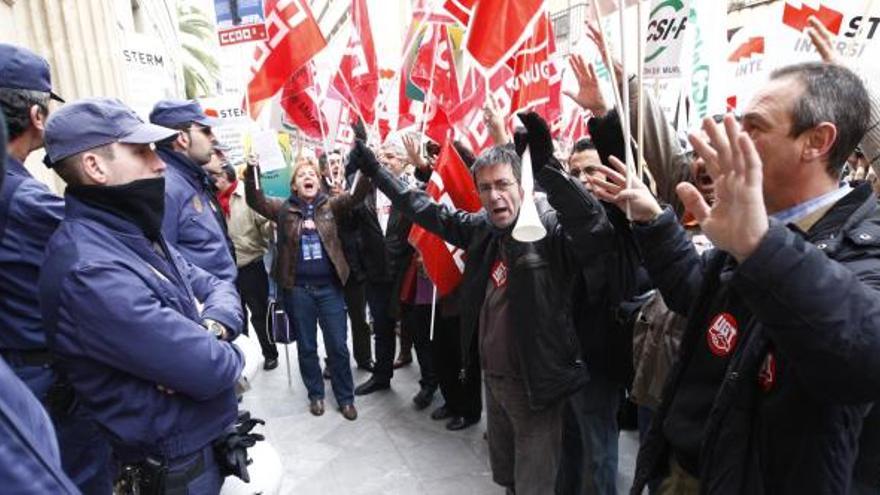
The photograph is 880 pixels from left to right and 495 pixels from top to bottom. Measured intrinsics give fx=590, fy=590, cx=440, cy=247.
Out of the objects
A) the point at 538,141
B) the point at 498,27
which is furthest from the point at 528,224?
the point at 498,27

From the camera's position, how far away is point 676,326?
2404 millimetres

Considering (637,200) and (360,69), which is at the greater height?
(360,69)

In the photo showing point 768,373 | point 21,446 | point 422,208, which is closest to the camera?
point 21,446

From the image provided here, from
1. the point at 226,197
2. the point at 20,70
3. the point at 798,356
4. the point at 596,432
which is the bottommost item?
the point at 596,432

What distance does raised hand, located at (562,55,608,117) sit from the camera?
7.15 ft

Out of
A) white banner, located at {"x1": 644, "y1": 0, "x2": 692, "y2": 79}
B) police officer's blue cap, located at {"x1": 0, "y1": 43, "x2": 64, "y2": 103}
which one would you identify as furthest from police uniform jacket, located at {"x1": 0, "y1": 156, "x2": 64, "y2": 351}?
white banner, located at {"x1": 644, "y1": 0, "x2": 692, "y2": 79}

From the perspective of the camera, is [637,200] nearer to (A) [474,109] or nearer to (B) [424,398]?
(A) [474,109]

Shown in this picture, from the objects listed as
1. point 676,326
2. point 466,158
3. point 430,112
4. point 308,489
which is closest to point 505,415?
point 676,326

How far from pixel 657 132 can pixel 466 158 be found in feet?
5.35

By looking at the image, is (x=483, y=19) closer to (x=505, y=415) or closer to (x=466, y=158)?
(x=466, y=158)

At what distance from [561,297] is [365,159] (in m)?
1.53

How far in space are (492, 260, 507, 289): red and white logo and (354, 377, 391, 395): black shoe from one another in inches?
106

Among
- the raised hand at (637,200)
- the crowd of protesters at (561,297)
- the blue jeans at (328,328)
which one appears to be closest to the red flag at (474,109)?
the crowd of protesters at (561,297)

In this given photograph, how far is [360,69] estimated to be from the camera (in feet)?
16.9
